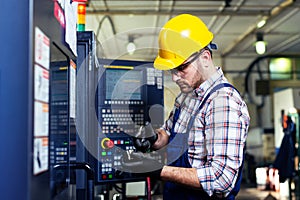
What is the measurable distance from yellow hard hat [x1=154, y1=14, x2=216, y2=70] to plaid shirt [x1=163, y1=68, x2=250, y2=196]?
0.19 meters

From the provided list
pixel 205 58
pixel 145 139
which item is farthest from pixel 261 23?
pixel 145 139

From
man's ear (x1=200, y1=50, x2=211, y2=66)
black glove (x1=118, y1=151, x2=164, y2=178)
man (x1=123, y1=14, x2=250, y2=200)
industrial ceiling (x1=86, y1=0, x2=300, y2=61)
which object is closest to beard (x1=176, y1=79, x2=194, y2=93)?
man (x1=123, y1=14, x2=250, y2=200)

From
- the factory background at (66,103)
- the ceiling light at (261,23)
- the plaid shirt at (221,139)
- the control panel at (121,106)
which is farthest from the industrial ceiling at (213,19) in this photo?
the plaid shirt at (221,139)

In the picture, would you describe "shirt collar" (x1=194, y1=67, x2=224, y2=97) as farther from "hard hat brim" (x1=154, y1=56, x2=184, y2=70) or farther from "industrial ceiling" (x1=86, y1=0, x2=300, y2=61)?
"industrial ceiling" (x1=86, y1=0, x2=300, y2=61)

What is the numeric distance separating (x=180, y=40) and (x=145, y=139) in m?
0.38

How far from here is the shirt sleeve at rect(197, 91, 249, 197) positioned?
128cm

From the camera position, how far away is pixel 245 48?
775 cm

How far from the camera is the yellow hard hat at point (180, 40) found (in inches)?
56.7

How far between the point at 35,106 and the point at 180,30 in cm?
87

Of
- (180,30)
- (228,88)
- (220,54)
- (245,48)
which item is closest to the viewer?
(228,88)

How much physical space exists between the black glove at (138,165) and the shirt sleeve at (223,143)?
0.56 ft

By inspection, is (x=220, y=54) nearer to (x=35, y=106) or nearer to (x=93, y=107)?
(x=93, y=107)

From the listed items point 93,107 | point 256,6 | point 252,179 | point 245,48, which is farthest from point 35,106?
point 245,48

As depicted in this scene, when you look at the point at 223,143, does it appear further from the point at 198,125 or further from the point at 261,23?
the point at 261,23
